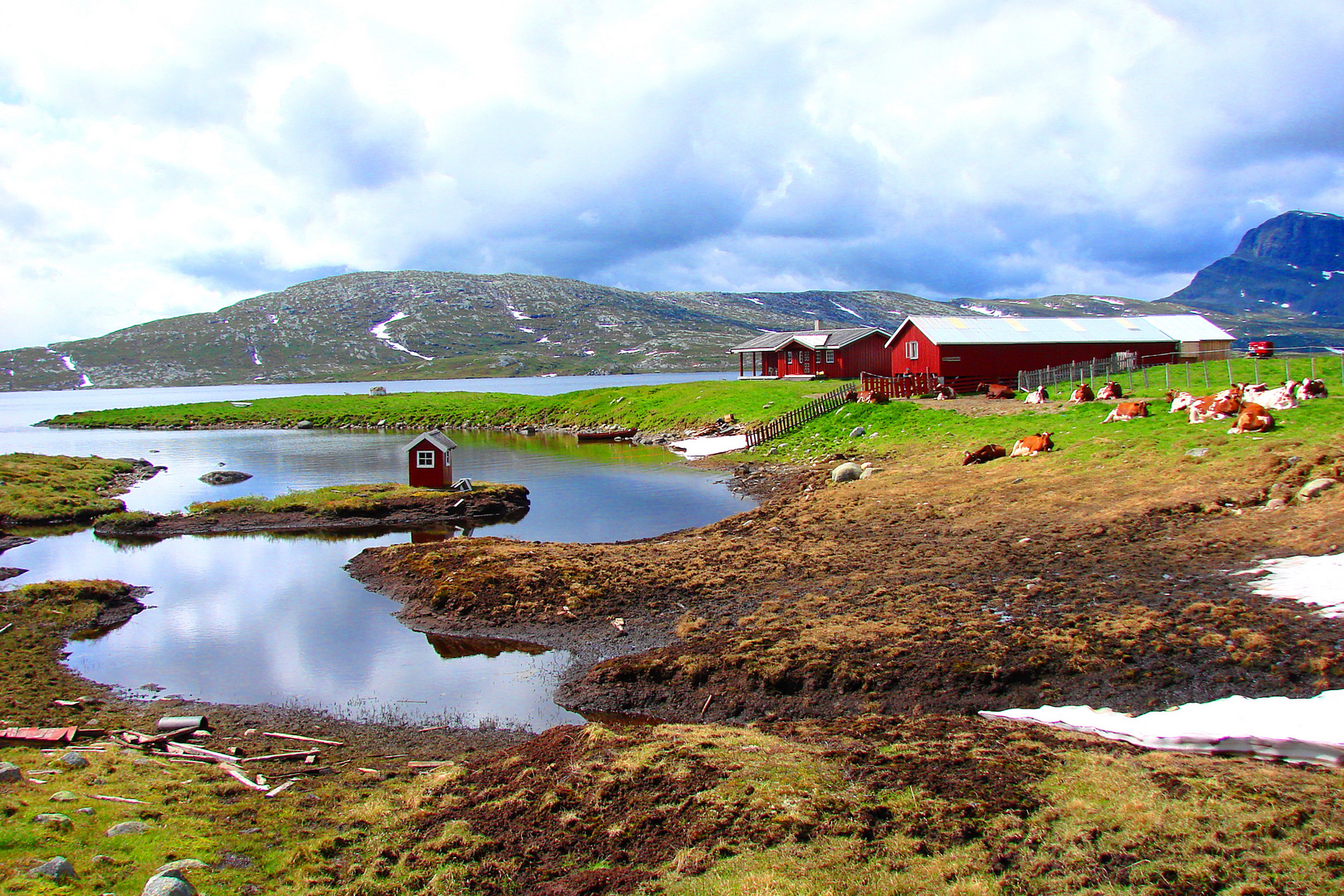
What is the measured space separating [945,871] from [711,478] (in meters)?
34.9

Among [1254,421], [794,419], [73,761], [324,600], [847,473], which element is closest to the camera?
[73,761]

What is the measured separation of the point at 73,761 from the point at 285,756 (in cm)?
261

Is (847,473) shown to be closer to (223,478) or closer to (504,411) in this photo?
(223,478)

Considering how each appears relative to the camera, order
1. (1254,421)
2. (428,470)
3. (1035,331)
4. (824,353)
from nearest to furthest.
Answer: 1. (1254,421)
2. (428,470)
3. (1035,331)
4. (824,353)

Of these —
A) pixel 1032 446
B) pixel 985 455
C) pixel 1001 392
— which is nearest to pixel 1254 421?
pixel 1032 446

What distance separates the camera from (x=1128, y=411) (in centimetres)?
3138

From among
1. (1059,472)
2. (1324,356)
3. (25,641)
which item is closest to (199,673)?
(25,641)

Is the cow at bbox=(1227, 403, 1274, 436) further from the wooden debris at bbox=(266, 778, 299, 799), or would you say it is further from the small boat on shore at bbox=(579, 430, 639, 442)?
the small boat on shore at bbox=(579, 430, 639, 442)

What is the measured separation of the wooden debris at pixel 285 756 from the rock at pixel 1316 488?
2196 cm

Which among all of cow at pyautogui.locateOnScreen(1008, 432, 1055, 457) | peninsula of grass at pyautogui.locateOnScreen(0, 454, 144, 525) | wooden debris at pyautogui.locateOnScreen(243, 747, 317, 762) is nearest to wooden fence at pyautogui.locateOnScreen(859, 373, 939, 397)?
cow at pyautogui.locateOnScreen(1008, 432, 1055, 457)

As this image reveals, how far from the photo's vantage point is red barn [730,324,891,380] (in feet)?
256

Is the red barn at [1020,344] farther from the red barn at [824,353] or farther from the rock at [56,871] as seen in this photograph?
the rock at [56,871]

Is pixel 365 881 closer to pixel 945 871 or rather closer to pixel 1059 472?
pixel 945 871

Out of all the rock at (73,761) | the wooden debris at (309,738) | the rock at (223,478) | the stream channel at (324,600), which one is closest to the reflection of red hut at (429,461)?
the stream channel at (324,600)
